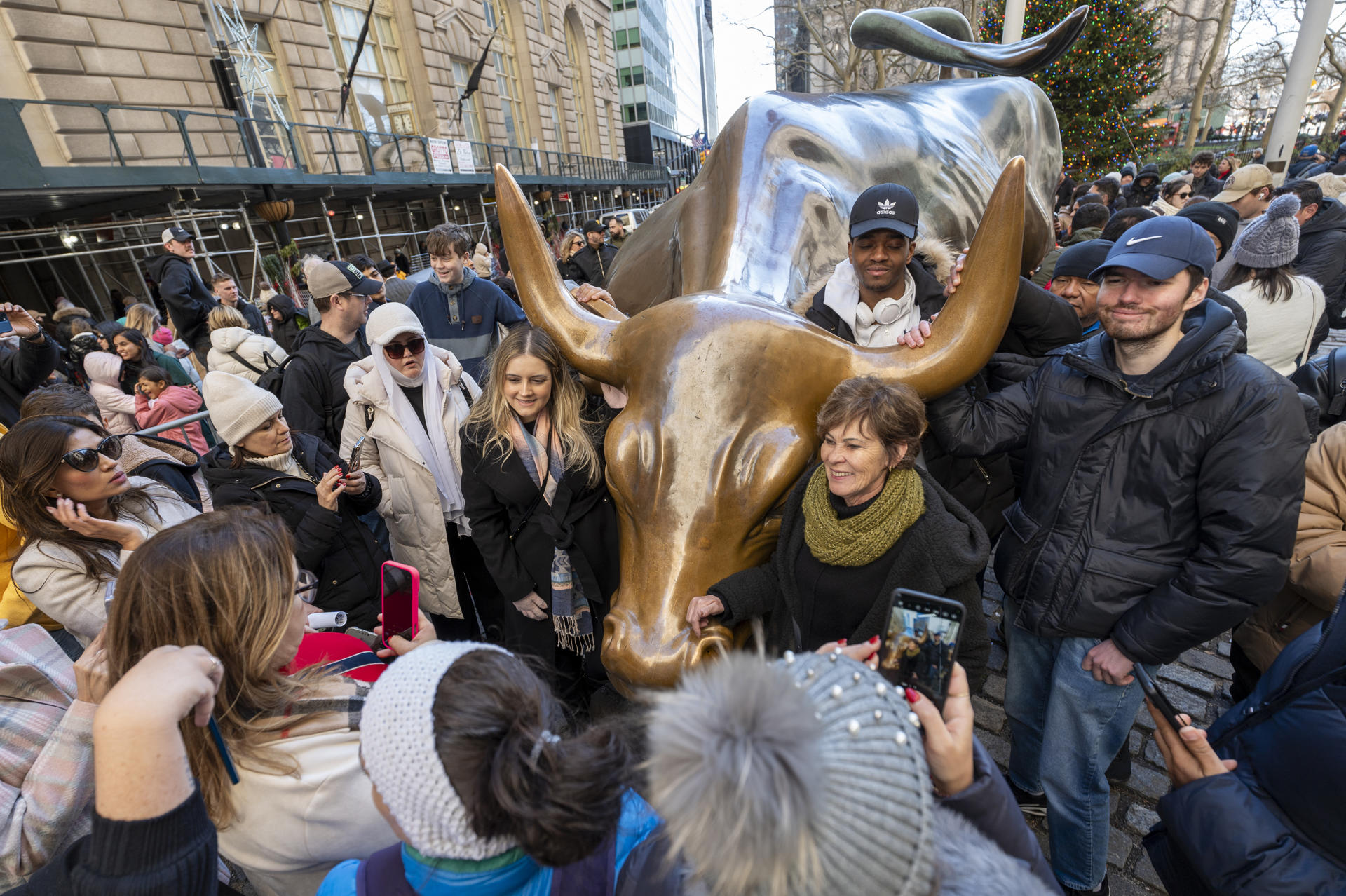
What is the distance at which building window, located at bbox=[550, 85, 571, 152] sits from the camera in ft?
104

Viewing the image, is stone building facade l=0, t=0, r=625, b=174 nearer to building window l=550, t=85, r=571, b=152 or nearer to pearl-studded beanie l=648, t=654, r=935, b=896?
building window l=550, t=85, r=571, b=152

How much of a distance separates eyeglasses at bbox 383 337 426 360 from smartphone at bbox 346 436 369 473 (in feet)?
1.51

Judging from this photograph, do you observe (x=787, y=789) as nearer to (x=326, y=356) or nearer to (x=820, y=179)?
(x=820, y=179)

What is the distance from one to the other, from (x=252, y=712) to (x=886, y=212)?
8.71ft

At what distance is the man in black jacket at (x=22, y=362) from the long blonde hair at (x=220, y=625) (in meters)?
6.30

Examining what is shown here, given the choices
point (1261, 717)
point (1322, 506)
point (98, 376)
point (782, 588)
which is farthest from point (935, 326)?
point (98, 376)

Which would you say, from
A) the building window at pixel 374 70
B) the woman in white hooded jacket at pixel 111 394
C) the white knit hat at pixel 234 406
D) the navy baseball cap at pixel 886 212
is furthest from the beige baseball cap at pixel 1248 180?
the building window at pixel 374 70

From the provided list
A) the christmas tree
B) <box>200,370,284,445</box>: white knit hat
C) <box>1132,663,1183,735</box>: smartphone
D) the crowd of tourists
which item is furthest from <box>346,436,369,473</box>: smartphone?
the christmas tree

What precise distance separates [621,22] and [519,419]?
7580 cm

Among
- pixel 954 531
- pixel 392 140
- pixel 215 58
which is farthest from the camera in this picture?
pixel 392 140

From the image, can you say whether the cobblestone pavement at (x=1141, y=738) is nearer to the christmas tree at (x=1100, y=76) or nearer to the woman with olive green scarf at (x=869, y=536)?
the woman with olive green scarf at (x=869, y=536)

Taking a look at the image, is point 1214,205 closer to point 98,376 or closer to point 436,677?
point 436,677

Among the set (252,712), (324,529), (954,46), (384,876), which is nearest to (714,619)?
(384,876)

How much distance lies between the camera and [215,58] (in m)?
13.3
